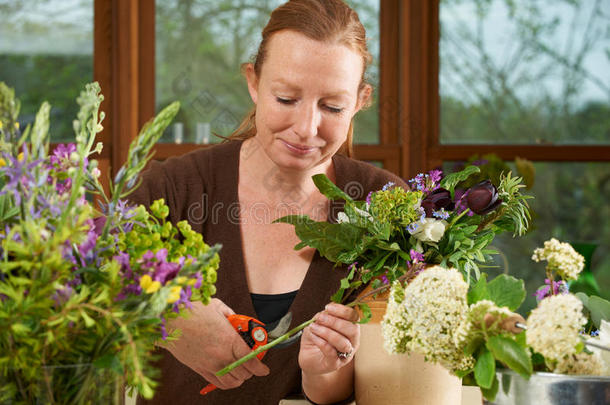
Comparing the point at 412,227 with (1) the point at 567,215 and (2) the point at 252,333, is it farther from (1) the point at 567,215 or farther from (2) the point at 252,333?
(1) the point at 567,215

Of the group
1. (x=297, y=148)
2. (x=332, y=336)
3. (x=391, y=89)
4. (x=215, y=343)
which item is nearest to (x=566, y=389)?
(x=332, y=336)

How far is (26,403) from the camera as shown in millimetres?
516

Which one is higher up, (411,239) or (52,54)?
(52,54)

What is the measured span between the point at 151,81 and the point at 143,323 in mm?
2330

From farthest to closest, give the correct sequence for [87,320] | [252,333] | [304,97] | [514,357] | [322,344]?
[304,97] < [252,333] < [322,344] < [514,357] < [87,320]

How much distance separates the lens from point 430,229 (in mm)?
824

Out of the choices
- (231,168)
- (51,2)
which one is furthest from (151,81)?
(231,168)

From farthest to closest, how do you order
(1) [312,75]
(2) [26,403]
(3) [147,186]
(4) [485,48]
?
(4) [485,48] < (3) [147,186] < (1) [312,75] < (2) [26,403]

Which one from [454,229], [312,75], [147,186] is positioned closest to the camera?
[454,229]

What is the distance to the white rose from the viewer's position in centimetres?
82

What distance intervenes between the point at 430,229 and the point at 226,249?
2.09ft

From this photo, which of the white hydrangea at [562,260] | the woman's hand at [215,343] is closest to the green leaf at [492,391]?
the white hydrangea at [562,260]

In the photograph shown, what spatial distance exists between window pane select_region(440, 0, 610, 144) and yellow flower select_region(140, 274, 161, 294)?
2.48m

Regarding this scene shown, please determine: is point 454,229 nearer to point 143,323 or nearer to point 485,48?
point 143,323
